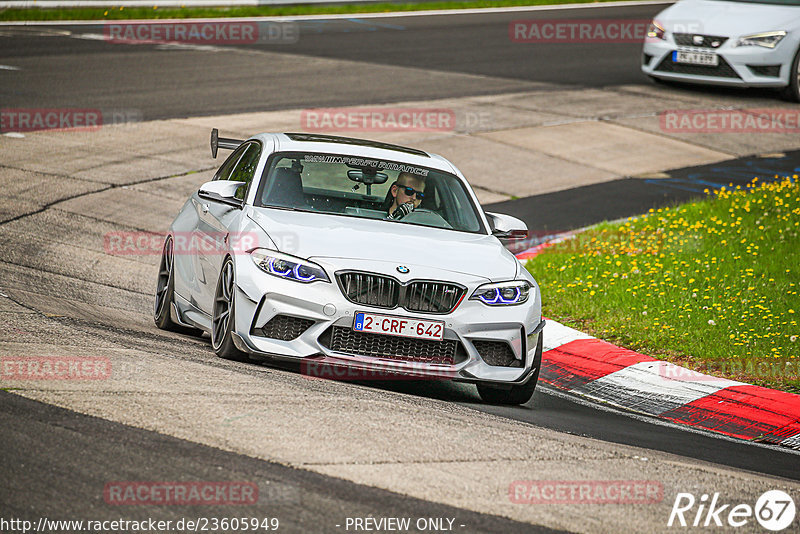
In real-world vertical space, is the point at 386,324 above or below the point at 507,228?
below

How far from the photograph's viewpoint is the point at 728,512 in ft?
17.1

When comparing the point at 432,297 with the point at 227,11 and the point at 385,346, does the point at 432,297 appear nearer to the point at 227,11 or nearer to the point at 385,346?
the point at 385,346

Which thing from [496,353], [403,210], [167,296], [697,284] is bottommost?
[697,284]

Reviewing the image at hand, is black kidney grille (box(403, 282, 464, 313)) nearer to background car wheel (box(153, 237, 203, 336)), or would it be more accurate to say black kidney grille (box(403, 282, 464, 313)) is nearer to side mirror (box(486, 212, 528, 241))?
side mirror (box(486, 212, 528, 241))

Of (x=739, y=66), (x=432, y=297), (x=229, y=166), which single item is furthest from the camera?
(x=739, y=66)

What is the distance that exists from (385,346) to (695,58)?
1476 cm

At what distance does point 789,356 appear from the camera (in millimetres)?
8750

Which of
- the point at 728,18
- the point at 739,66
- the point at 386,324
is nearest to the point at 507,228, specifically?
the point at 386,324

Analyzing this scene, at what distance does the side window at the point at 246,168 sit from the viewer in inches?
326

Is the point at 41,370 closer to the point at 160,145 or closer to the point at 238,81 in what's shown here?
the point at 160,145

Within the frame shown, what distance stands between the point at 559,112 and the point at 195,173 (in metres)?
7.43

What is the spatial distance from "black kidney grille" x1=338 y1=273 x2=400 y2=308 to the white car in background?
14.4m

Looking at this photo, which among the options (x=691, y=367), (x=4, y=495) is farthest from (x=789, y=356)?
(x=4, y=495)

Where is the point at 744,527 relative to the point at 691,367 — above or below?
above
